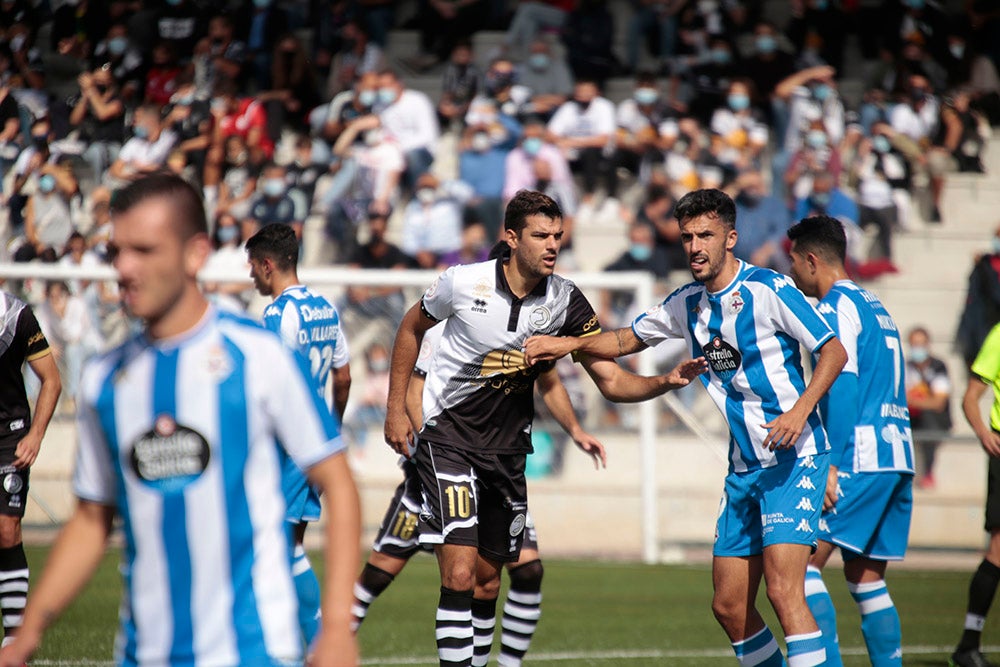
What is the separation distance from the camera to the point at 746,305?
568 centimetres

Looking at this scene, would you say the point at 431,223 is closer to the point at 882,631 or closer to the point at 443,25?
the point at 443,25

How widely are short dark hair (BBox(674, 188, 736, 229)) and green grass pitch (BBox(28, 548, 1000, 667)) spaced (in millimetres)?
3266

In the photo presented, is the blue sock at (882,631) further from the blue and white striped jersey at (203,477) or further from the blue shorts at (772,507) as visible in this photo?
the blue and white striped jersey at (203,477)

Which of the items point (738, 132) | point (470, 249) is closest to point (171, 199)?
point (470, 249)

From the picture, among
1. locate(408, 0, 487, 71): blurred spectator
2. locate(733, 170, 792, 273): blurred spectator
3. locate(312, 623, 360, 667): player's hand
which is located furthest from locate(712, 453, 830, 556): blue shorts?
locate(408, 0, 487, 71): blurred spectator

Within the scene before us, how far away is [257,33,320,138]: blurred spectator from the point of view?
18.0 meters

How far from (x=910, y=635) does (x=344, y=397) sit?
4641 mm

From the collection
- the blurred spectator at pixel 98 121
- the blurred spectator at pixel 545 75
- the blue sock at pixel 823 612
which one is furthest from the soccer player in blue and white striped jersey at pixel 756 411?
the blurred spectator at pixel 98 121

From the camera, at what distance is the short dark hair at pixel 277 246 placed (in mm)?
7316

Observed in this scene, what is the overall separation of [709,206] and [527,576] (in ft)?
7.98

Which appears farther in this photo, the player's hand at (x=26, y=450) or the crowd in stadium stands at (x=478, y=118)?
the crowd in stadium stands at (x=478, y=118)

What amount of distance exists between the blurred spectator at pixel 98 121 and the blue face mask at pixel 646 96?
24.4ft

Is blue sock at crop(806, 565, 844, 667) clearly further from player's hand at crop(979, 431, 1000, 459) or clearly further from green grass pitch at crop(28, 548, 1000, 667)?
player's hand at crop(979, 431, 1000, 459)

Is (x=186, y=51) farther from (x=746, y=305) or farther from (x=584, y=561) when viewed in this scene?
(x=746, y=305)
